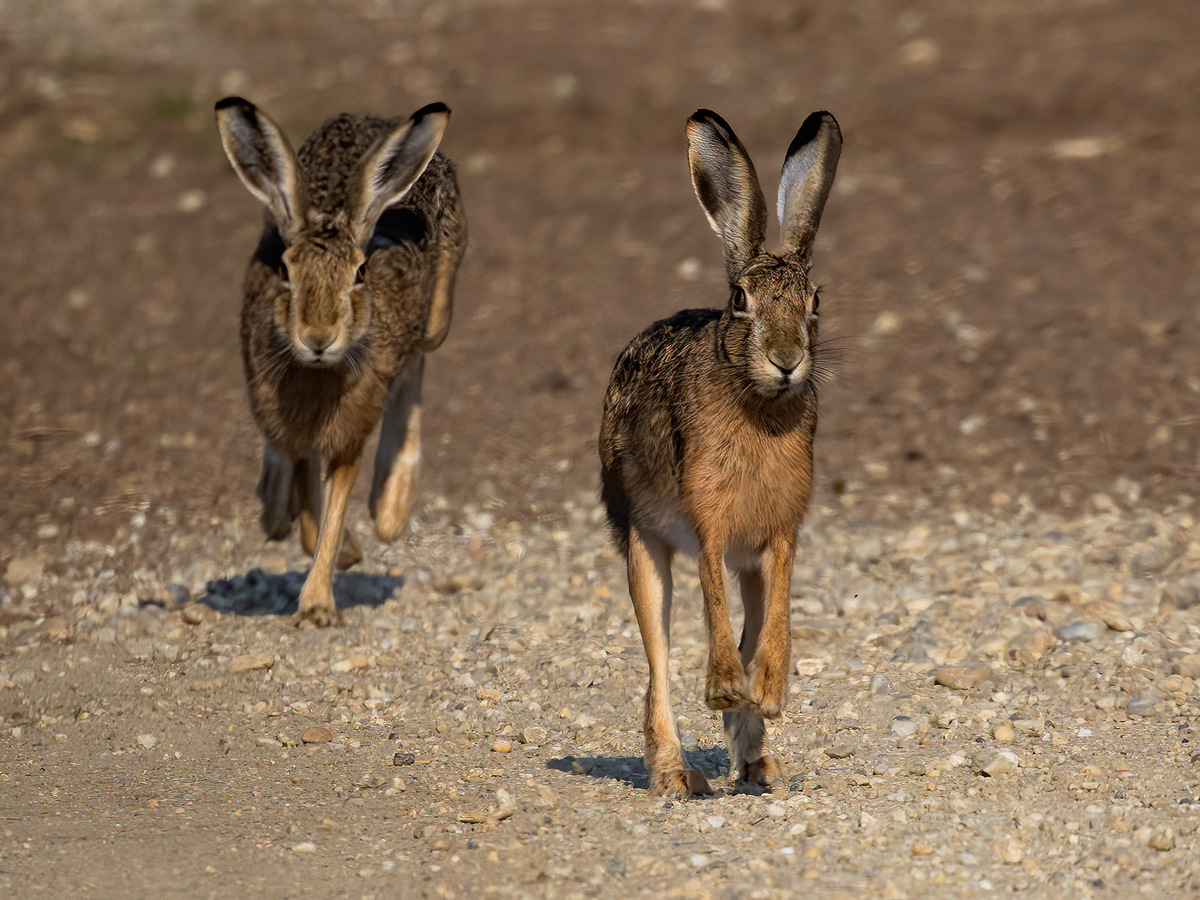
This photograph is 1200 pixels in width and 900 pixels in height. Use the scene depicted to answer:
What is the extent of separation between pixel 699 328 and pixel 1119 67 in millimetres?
11438

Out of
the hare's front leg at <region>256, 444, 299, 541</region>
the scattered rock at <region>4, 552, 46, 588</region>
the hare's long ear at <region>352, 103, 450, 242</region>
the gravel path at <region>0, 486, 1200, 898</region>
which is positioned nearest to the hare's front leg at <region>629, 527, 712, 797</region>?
the gravel path at <region>0, 486, 1200, 898</region>

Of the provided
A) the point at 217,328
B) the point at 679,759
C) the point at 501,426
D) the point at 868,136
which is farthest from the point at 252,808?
the point at 868,136

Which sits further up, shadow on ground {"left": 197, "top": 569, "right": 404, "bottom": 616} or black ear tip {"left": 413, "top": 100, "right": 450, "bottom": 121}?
black ear tip {"left": 413, "top": 100, "right": 450, "bottom": 121}

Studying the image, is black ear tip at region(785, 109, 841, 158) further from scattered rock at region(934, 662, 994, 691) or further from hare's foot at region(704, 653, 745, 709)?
scattered rock at region(934, 662, 994, 691)

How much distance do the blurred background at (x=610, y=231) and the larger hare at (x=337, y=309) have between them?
3.69 feet

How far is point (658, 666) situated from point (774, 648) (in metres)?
0.51

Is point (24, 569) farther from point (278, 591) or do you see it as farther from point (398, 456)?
point (398, 456)

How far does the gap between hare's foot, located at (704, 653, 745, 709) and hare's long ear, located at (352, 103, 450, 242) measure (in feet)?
11.7

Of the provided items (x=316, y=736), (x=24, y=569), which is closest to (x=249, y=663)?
(x=316, y=736)

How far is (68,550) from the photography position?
9.48 m

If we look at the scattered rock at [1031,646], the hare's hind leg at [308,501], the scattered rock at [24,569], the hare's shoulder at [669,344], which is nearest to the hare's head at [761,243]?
the hare's shoulder at [669,344]

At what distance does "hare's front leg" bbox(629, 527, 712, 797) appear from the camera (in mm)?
5922

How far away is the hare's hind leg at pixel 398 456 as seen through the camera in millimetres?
9453

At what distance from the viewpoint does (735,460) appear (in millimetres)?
5875
